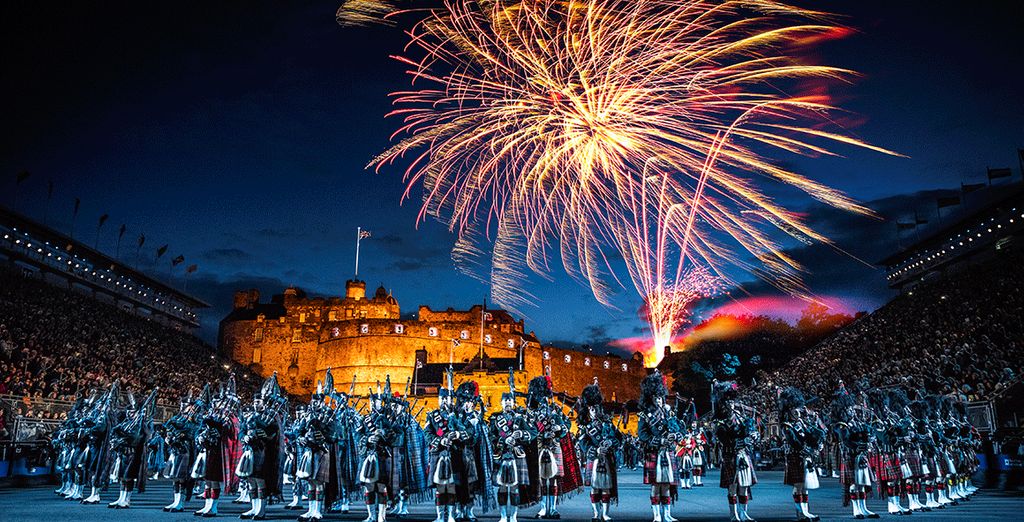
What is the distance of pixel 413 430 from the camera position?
13.3 metres

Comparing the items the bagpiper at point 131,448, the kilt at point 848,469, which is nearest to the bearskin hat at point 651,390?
the kilt at point 848,469

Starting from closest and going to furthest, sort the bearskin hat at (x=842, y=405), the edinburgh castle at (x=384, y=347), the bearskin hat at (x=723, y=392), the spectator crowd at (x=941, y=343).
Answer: the bearskin hat at (x=723, y=392) → the bearskin hat at (x=842, y=405) → the spectator crowd at (x=941, y=343) → the edinburgh castle at (x=384, y=347)

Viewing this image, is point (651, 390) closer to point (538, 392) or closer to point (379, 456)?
point (538, 392)

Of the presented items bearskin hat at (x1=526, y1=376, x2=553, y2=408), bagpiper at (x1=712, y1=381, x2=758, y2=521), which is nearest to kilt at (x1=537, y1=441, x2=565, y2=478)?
bearskin hat at (x1=526, y1=376, x2=553, y2=408)

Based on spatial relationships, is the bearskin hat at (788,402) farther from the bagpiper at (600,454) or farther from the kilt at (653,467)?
the bagpiper at (600,454)

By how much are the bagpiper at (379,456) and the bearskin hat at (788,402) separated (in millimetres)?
7093

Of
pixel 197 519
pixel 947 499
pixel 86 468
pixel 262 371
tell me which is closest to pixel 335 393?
pixel 197 519

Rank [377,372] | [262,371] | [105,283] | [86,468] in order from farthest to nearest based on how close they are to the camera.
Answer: [262,371] → [377,372] → [105,283] → [86,468]

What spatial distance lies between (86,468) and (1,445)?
20.3 ft

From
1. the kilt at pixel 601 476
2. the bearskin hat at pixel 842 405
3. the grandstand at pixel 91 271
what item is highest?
the grandstand at pixel 91 271

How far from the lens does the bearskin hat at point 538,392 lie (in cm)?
1323

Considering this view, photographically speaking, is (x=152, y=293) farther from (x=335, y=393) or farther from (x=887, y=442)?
(x=887, y=442)

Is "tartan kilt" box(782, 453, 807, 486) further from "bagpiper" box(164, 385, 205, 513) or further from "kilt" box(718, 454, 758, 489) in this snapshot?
"bagpiper" box(164, 385, 205, 513)

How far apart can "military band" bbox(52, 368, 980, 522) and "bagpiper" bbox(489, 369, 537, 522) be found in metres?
0.03
